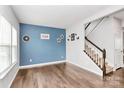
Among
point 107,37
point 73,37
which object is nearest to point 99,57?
point 107,37

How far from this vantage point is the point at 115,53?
4570 mm

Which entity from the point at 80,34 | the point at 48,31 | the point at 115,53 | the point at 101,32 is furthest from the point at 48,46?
the point at 115,53

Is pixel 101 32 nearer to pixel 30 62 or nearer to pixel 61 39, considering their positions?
pixel 61 39

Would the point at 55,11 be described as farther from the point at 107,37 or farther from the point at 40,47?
the point at 107,37

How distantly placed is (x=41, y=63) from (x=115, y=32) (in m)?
4.28

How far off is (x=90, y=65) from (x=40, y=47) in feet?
9.84

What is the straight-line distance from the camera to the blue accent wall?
5113mm

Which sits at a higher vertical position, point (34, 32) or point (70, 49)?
point (34, 32)

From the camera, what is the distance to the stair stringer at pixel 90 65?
12.5 ft

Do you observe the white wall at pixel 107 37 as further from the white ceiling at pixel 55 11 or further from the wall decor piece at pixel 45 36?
the wall decor piece at pixel 45 36

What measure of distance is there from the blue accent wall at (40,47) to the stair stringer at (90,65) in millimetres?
2171

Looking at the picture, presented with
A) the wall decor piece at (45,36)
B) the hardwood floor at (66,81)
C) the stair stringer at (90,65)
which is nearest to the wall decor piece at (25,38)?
the wall decor piece at (45,36)

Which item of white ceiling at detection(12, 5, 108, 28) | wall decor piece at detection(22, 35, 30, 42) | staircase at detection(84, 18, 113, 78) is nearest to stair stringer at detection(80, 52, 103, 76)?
staircase at detection(84, 18, 113, 78)

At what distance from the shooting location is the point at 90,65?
424 cm
